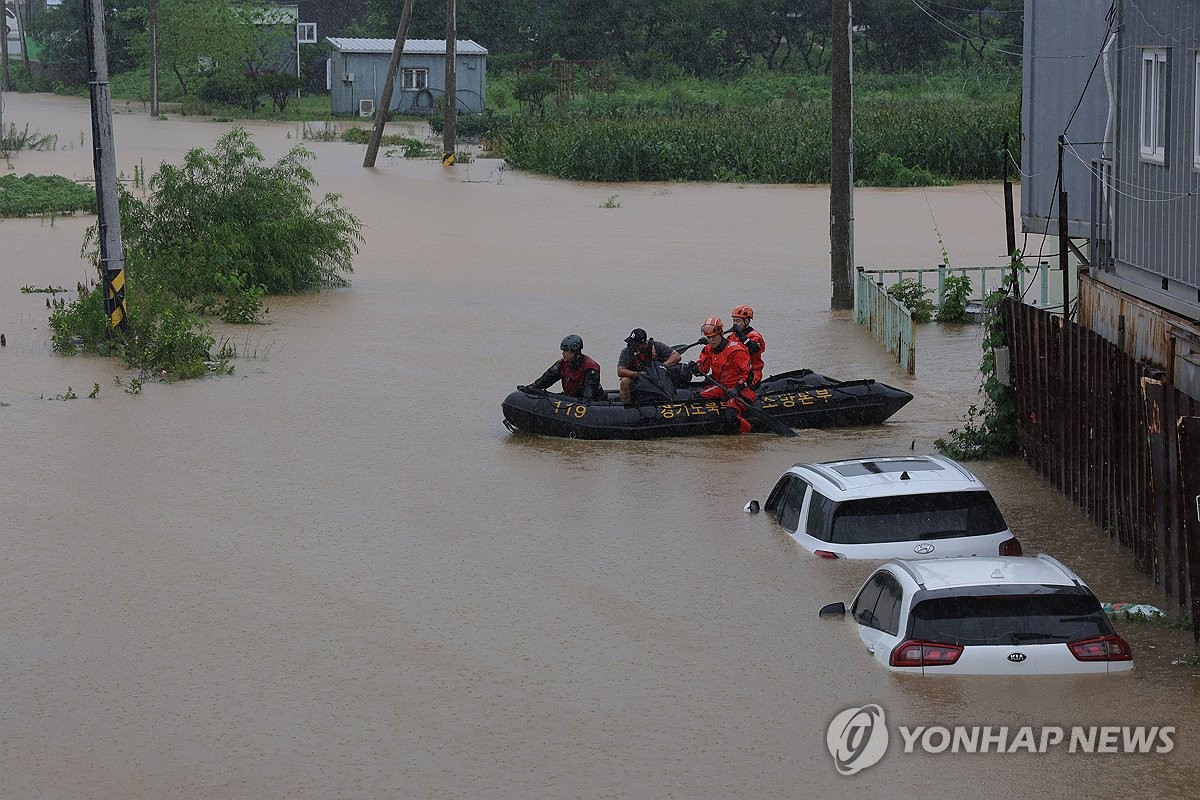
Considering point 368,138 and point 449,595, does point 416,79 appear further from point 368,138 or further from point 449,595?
point 449,595

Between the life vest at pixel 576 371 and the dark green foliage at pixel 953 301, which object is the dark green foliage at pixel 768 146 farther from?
the life vest at pixel 576 371

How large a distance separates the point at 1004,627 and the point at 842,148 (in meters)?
16.6

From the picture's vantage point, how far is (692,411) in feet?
58.0

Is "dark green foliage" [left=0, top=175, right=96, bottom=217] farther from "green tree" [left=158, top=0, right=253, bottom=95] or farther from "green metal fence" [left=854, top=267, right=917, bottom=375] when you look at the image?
"green tree" [left=158, top=0, right=253, bottom=95]

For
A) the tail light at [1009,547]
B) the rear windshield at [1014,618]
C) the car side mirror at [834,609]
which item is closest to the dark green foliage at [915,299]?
the tail light at [1009,547]

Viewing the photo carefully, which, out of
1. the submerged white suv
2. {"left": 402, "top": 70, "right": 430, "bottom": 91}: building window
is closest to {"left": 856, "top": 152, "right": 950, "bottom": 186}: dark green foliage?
{"left": 402, "top": 70, "right": 430, "bottom": 91}: building window

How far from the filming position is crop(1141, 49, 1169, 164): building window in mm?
14289

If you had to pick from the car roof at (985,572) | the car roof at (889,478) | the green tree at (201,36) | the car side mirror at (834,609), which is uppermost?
the green tree at (201,36)

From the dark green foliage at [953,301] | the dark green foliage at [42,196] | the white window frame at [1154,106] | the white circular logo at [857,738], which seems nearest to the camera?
the white circular logo at [857,738]

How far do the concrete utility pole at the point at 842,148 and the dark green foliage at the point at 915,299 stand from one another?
1168 mm

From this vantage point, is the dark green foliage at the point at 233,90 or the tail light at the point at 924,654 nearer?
the tail light at the point at 924,654

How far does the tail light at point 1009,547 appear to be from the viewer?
470 inches

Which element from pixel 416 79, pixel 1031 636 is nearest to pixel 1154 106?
pixel 1031 636

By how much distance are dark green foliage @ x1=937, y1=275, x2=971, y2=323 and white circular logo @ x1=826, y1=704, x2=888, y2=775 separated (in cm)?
1568
